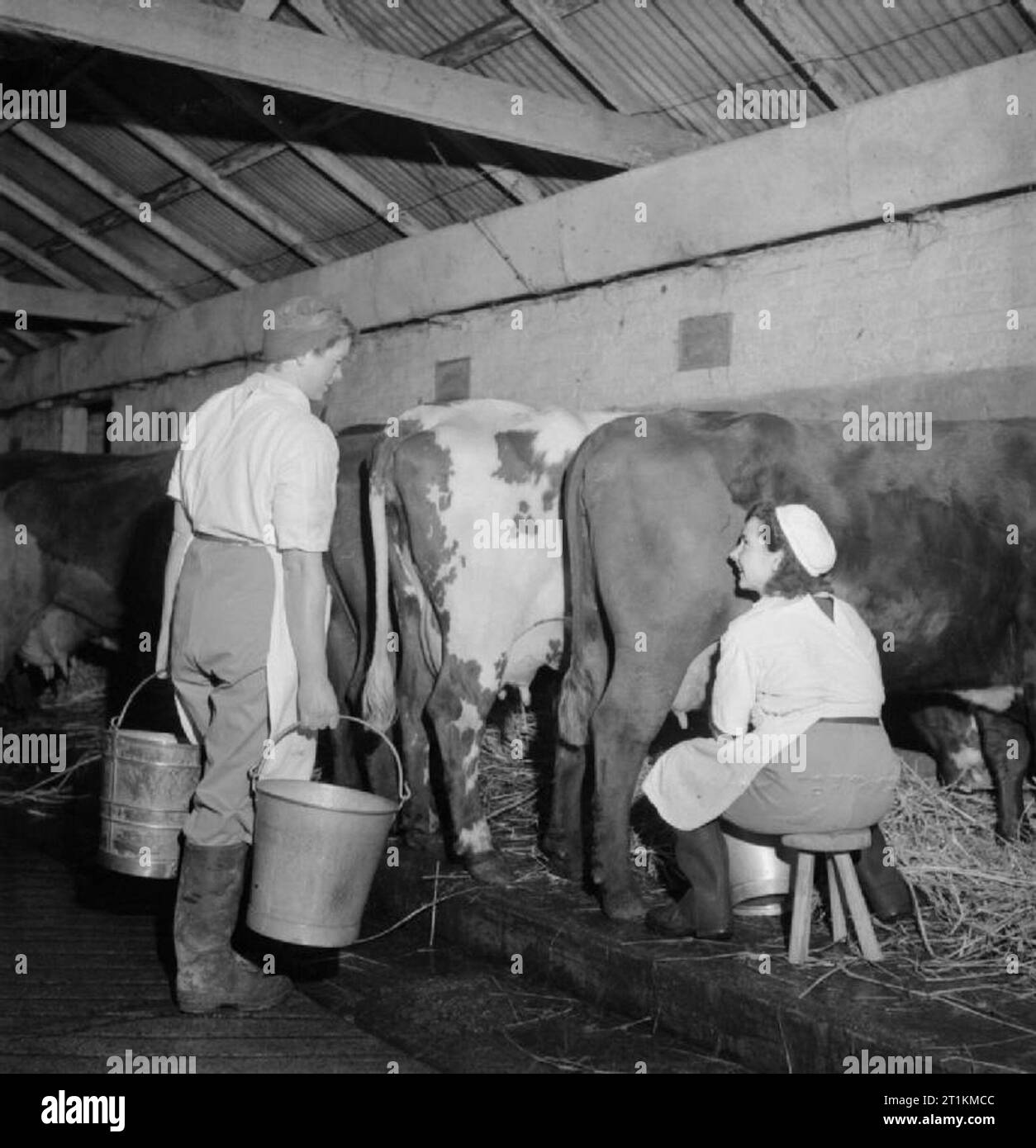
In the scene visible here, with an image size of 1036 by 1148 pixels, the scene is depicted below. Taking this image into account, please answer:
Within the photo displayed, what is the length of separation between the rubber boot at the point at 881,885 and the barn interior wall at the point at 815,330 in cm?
270

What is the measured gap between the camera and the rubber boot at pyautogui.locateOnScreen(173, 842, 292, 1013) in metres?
4.11

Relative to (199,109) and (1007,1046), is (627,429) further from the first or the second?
(199,109)

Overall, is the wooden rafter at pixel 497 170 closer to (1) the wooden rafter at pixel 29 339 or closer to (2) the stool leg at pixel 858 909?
(2) the stool leg at pixel 858 909

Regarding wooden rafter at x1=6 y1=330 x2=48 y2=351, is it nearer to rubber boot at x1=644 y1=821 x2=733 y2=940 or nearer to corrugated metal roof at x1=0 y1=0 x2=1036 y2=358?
corrugated metal roof at x1=0 y1=0 x2=1036 y2=358

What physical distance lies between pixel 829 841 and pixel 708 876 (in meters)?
0.50

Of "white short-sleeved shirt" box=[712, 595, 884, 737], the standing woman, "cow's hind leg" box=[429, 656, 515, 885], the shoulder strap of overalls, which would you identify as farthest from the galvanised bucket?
the standing woman

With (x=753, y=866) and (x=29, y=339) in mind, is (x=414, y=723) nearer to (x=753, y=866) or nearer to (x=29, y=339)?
(x=753, y=866)

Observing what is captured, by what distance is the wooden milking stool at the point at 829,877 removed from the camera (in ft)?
13.3

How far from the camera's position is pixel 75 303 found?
14406 millimetres

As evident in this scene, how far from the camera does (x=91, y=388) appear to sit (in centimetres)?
1562

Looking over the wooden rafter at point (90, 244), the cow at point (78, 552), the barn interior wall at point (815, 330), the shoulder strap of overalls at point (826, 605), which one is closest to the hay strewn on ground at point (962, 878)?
the shoulder strap of overalls at point (826, 605)

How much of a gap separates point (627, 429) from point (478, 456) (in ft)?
2.86

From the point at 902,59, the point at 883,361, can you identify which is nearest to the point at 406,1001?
the point at 883,361

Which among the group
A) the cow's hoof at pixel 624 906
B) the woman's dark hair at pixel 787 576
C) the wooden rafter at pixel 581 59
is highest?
the wooden rafter at pixel 581 59
